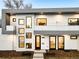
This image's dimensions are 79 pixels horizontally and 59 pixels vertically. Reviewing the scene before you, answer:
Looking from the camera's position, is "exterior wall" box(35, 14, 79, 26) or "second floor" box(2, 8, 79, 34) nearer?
"second floor" box(2, 8, 79, 34)

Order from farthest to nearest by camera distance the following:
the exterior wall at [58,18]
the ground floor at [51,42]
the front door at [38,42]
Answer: the exterior wall at [58,18] → the front door at [38,42] → the ground floor at [51,42]

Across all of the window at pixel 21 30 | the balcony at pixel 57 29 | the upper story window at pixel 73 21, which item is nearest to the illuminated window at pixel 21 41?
the window at pixel 21 30

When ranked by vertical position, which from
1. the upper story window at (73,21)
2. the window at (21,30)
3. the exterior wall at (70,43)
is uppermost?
the upper story window at (73,21)

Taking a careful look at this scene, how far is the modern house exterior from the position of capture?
28.4m

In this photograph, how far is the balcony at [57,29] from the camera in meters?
28.2

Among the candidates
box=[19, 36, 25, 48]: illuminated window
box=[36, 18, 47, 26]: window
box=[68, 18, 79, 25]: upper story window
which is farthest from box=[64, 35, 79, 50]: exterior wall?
box=[19, 36, 25, 48]: illuminated window

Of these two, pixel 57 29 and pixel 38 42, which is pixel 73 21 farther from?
pixel 38 42

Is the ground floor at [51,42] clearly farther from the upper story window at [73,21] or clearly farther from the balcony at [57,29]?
the upper story window at [73,21]

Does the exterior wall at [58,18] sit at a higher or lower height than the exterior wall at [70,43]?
higher

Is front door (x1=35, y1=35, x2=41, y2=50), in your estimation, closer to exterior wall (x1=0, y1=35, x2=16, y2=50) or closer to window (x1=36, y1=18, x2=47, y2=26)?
window (x1=36, y1=18, x2=47, y2=26)

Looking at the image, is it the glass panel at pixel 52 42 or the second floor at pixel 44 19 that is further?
the glass panel at pixel 52 42

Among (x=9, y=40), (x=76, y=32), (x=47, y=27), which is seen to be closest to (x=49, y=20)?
(x=47, y=27)

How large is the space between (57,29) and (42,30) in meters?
1.82

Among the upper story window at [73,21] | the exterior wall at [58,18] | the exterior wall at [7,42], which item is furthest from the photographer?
the exterior wall at [7,42]
